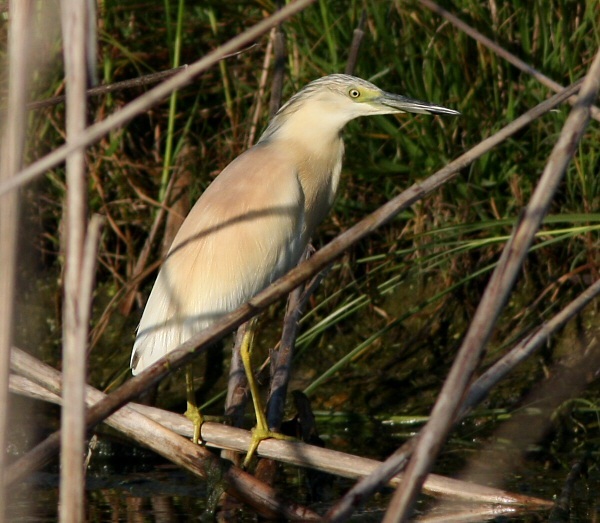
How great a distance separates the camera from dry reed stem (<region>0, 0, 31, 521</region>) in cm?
151

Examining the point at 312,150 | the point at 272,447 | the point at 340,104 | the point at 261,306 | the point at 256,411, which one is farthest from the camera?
the point at 312,150

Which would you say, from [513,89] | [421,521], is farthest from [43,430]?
[513,89]

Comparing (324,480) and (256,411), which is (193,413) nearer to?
(256,411)

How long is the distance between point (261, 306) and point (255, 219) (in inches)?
49.7

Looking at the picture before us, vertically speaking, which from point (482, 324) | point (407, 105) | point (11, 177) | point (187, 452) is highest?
point (407, 105)

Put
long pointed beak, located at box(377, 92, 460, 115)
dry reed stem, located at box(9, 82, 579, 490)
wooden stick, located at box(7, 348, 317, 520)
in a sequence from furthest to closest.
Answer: long pointed beak, located at box(377, 92, 460, 115), wooden stick, located at box(7, 348, 317, 520), dry reed stem, located at box(9, 82, 579, 490)

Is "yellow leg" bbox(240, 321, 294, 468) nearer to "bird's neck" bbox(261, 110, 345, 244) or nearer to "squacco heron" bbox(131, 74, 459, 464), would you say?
"squacco heron" bbox(131, 74, 459, 464)

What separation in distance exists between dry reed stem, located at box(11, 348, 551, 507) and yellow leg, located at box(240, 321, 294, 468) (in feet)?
0.07

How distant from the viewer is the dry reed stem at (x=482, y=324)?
60.9 inches

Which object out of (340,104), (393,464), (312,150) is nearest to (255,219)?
(312,150)

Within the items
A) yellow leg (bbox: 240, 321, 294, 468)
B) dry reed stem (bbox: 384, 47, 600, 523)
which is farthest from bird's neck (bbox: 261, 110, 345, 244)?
dry reed stem (bbox: 384, 47, 600, 523)

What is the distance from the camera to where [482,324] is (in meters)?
1.56

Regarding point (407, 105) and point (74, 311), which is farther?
point (407, 105)

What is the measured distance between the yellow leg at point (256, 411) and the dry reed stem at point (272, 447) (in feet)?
0.07
